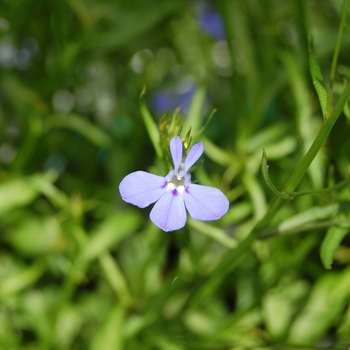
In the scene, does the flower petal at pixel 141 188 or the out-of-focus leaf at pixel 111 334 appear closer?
the flower petal at pixel 141 188

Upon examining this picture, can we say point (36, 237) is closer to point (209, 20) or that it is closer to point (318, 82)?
point (318, 82)

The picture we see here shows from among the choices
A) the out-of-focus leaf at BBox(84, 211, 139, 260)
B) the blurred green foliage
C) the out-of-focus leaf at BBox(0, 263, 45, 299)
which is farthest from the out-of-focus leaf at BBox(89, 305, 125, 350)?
the out-of-focus leaf at BBox(0, 263, 45, 299)

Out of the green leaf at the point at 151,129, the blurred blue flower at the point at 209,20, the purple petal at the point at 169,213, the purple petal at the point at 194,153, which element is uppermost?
the blurred blue flower at the point at 209,20

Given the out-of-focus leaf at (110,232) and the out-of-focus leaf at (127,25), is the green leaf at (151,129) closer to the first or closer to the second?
the out-of-focus leaf at (110,232)

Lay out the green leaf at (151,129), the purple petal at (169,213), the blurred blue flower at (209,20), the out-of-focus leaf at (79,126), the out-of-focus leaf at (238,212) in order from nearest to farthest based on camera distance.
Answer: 1. the purple petal at (169,213)
2. the green leaf at (151,129)
3. the out-of-focus leaf at (238,212)
4. the out-of-focus leaf at (79,126)
5. the blurred blue flower at (209,20)

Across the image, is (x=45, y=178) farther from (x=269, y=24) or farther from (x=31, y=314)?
(x=269, y=24)

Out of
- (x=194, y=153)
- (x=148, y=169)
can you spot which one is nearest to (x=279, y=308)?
(x=148, y=169)

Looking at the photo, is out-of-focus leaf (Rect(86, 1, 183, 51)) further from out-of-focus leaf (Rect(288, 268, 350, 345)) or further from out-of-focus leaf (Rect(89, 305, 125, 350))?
out-of-focus leaf (Rect(288, 268, 350, 345))

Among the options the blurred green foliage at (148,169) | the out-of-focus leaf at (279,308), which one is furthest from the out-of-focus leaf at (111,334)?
the out-of-focus leaf at (279,308)
